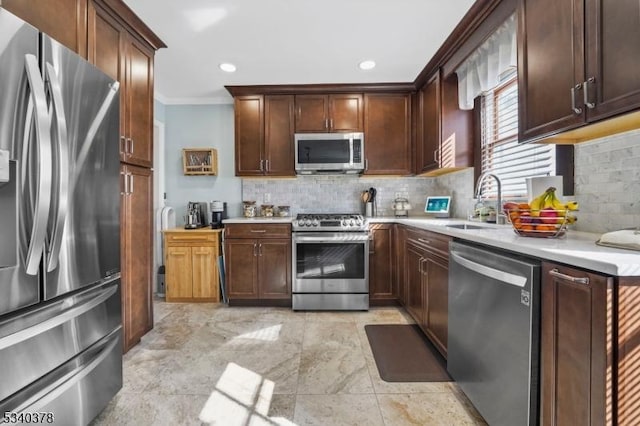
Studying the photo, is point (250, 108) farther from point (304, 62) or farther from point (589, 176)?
point (589, 176)

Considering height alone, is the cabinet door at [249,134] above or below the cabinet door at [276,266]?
above

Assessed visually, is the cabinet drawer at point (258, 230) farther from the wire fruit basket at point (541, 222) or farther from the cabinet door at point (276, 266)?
the wire fruit basket at point (541, 222)

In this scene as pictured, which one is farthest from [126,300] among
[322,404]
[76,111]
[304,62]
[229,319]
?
[304,62]

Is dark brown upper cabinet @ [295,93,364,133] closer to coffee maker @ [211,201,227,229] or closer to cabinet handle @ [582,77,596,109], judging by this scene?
coffee maker @ [211,201,227,229]

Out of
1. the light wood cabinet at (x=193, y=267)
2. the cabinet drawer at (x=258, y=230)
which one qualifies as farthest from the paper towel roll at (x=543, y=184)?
the light wood cabinet at (x=193, y=267)

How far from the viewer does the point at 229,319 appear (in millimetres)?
2809

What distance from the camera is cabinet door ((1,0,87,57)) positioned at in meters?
1.38

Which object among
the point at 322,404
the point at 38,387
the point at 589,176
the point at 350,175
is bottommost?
the point at 322,404

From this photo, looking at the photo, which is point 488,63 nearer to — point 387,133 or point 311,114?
point 387,133

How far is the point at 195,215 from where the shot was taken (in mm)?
3492

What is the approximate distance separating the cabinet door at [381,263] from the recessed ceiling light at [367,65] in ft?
5.19

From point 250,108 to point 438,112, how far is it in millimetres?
2025

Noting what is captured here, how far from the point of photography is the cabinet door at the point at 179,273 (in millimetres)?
3270

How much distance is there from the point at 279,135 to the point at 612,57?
2.75 metres
